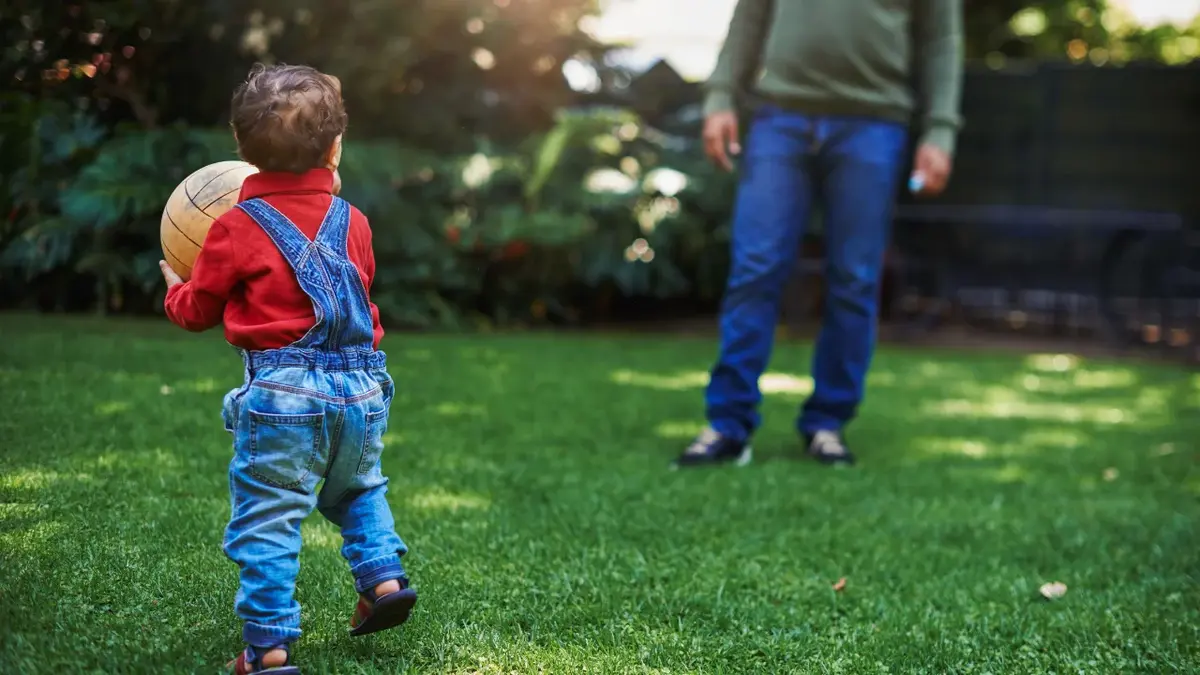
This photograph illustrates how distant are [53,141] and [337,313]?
240 centimetres

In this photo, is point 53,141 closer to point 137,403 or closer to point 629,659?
point 137,403

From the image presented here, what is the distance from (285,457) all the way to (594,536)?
3.67 feet

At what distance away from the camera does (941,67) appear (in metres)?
3.71

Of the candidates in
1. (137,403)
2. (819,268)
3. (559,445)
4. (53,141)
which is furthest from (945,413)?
(53,141)

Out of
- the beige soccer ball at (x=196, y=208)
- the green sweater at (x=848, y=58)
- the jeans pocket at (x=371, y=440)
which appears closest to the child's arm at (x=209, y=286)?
the beige soccer ball at (x=196, y=208)

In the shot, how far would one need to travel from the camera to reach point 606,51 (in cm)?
720

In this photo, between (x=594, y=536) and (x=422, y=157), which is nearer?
(x=594, y=536)

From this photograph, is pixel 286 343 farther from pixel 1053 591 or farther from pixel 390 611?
pixel 1053 591

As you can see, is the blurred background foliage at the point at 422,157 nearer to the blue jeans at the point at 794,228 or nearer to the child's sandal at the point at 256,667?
the blue jeans at the point at 794,228

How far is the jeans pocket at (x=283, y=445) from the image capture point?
1.71 meters

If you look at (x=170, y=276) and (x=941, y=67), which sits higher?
(x=941, y=67)

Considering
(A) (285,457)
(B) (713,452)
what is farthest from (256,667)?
(B) (713,452)

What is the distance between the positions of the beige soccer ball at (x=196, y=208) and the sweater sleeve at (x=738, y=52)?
207cm

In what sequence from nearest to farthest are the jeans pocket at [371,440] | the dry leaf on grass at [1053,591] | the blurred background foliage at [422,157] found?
the jeans pocket at [371,440] < the dry leaf on grass at [1053,591] < the blurred background foliage at [422,157]
